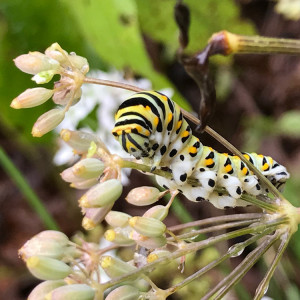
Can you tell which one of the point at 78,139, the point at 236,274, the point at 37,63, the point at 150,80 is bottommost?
the point at 236,274

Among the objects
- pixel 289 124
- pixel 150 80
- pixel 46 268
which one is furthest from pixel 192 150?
pixel 289 124

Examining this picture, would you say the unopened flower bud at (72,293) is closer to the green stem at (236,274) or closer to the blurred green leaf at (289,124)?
the green stem at (236,274)

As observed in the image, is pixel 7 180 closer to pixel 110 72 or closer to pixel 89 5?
pixel 110 72

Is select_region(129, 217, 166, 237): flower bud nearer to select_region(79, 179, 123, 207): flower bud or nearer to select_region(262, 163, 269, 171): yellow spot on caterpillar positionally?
select_region(79, 179, 123, 207): flower bud

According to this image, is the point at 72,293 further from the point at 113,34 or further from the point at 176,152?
the point at 113,34

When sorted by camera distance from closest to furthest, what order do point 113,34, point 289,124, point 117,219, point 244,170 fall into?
point 117,219 < point 244,170 < point 113,34 < point 289,124

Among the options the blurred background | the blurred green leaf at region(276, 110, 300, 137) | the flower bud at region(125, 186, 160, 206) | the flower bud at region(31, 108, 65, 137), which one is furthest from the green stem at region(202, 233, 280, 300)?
the blurred green leaf at region(276, 110, 300, 137)
